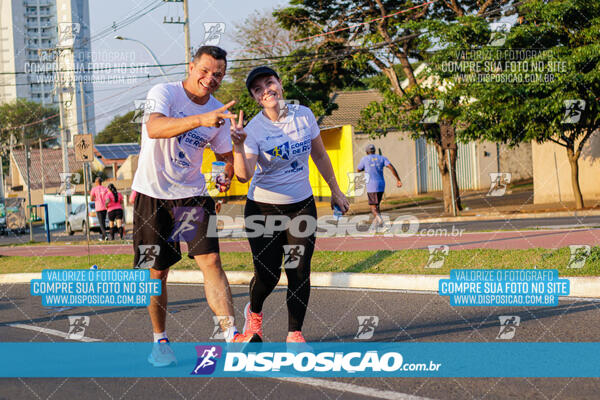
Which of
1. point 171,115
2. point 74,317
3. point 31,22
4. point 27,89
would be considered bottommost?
point 74,317

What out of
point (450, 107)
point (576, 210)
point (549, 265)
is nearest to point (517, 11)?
point (450, 107)

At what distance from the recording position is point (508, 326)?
6062mm

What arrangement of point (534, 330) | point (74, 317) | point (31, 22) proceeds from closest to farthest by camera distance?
point (534, 330) < point (74, 317) < point (31, 22)

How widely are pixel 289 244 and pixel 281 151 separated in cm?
69

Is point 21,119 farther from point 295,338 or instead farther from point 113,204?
point 295,338

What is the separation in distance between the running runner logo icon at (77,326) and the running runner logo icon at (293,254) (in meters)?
2.29

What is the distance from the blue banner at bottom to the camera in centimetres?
473

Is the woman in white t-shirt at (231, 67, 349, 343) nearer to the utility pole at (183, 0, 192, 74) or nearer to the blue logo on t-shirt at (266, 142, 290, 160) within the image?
the blue logo on t-shirt at (266, 142, 290, 160)

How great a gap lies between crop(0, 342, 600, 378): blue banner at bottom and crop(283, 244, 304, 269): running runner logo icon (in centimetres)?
59

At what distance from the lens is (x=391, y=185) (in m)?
33.6

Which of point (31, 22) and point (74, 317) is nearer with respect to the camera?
point (74, 317)

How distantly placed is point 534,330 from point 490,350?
80cm

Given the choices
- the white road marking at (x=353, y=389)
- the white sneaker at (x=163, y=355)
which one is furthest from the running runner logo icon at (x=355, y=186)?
the white road marking at (x=353, y=389)

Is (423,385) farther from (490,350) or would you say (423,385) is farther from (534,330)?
(534,330)
